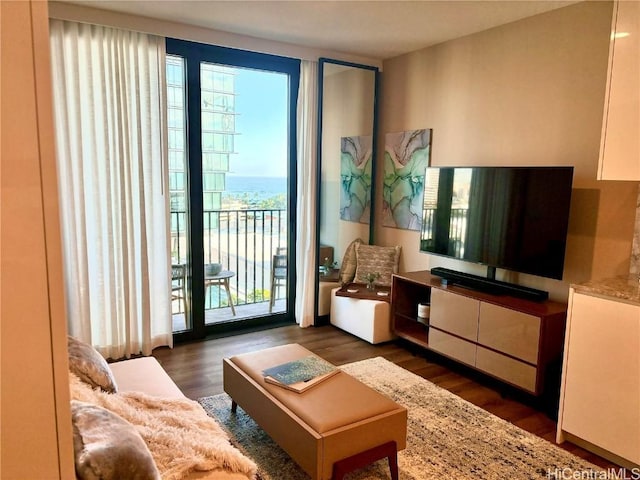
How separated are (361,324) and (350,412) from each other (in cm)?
210

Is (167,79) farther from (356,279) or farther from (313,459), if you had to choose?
(313,459)

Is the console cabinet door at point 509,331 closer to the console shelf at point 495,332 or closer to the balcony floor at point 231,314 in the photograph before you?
the console shelf at point 495,332

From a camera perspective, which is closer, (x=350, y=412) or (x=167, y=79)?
(x=350, y=412)

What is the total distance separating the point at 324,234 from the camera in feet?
15.0

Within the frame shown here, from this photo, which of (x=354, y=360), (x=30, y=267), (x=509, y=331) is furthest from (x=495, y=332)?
(x=30, y=267)

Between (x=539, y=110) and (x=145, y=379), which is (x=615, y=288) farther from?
(x=145, y=379)

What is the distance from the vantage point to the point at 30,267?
0.73 m

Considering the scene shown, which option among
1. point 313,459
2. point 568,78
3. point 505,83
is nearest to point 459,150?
point 505,83

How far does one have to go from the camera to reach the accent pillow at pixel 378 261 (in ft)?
14.6

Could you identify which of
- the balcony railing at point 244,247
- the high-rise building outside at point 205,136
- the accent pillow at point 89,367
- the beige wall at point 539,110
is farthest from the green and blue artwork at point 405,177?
the accent pillow at point 89,367

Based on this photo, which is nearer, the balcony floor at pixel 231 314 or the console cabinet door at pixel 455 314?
the console cabinet door at pixel 455 314

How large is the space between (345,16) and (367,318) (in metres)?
2.42

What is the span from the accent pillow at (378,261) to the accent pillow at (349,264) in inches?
2.7

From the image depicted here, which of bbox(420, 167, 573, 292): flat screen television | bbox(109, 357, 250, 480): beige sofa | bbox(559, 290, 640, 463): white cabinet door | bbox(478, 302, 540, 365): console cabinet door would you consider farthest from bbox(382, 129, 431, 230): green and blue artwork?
bbox(109, 357, 250, 480): beige sofa
